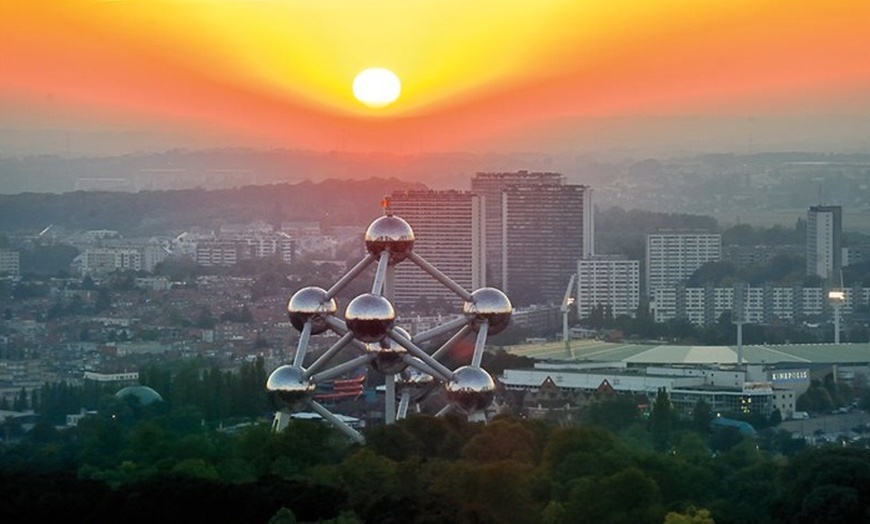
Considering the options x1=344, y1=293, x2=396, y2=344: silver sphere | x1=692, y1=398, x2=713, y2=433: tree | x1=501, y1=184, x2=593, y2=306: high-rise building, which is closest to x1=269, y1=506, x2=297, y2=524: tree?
x1=344, y1=293, x2=396, y2=344: silver sphere

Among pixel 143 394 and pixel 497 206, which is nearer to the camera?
pixel 143 394

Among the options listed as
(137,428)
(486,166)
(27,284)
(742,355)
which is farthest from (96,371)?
(486,166)

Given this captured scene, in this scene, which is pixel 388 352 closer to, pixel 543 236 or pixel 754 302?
pixel 754 302

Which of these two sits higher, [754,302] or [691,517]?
[754,302]

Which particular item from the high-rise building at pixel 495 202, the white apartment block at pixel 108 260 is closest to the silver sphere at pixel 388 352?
the high-rise building at pixel 495 202

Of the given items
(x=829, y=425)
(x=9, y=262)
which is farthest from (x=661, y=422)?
(x=9, y=262)

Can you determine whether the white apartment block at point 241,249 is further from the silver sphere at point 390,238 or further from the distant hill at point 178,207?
the silver sphere at point 390,238
